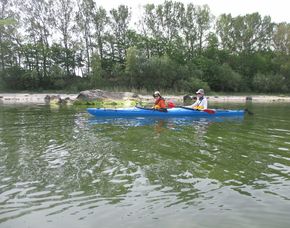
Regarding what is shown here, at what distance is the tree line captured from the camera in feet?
142

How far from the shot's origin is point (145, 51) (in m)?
49.3

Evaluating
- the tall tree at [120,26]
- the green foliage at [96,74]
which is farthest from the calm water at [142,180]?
the tall tree at [120,26]

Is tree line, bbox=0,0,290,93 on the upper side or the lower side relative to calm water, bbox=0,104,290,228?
upper

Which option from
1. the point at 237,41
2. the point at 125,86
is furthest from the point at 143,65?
the point at 237,41

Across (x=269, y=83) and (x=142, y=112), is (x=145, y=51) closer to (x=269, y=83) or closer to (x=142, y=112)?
(x=269, y=83)

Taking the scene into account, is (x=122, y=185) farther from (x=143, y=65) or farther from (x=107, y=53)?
(x=107, y=53)

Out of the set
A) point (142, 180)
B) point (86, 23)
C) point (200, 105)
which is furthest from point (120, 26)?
point (142, 180)

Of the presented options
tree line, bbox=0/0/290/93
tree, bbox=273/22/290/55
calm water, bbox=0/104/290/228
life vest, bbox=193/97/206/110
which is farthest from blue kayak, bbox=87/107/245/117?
tree, bbox=273/22/290/55

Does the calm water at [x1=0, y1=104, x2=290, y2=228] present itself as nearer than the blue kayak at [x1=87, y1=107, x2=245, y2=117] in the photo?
Yes

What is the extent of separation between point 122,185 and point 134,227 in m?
1.69

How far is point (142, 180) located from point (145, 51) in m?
44.0

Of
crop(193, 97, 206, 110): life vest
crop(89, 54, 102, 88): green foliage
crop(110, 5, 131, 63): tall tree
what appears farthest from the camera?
crop(110, 5, 131, 63): tall tree

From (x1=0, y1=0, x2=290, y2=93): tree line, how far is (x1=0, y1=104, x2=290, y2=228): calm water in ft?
107

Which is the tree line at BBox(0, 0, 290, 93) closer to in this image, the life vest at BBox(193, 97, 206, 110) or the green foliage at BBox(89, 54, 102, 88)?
the green foliage at BBox(89, 54, 102, 88)
